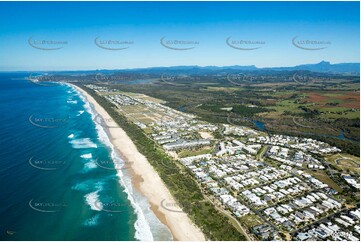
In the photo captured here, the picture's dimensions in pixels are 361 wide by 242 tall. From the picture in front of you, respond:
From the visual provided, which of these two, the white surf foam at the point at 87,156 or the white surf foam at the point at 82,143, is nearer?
the white surf foam at the point at 87,156

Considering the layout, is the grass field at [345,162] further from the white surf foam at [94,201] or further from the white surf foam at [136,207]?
the white surf foam at [94,201]

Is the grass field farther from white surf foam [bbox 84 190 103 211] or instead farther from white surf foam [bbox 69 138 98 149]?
white surf foam [bbox 69 138 98 149]

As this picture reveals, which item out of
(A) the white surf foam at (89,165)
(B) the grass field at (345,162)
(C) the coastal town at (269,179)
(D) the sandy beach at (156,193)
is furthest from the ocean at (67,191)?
(B) the grass field at (345,162)

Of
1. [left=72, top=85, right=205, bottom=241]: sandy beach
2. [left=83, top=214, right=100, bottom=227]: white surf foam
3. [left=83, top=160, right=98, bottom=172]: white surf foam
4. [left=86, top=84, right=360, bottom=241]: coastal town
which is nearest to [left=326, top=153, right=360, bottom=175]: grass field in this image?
[left=86, top=84, right=360, bottom=241]: coastal town

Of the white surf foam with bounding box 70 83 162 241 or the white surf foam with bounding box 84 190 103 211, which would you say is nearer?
the white surf foam with bounding box 70 83 162 241

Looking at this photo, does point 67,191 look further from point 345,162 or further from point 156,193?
point 345,162

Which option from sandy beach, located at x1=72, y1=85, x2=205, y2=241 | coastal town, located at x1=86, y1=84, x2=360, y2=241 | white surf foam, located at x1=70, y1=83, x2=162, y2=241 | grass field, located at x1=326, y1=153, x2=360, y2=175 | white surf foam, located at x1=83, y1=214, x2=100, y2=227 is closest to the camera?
white surf foam, located at x1=70, y1=83, x2=162, y2=241
